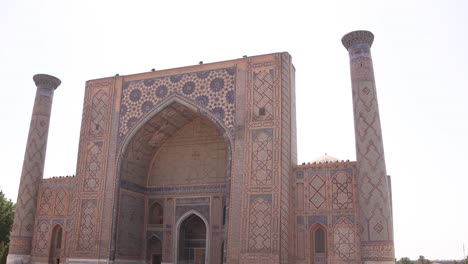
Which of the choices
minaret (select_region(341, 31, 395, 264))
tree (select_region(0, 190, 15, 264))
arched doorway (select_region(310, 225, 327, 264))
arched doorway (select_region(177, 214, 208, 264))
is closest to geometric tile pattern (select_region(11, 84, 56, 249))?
arched doorway (select_region(177, 214, 208, 264))

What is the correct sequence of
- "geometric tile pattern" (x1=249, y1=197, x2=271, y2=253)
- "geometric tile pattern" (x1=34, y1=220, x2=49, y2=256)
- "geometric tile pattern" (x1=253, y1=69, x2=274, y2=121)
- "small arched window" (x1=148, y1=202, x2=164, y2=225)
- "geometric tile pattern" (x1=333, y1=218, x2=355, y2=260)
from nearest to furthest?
"geometric tile pattern" (x1=333, y1=218, x2=355, y2=260)
"geometric tile pattern" (x1=249, y1=197, x2=271, y2=253)
"geometric tile pattern" (x1=253, y1=69, x2=274, y2=121)
"geometric tile pattern" (x1=34, y1=220, x2=49, y2=256)
"small arched window" (x1=148, y1=202, x2=164, y2=225)

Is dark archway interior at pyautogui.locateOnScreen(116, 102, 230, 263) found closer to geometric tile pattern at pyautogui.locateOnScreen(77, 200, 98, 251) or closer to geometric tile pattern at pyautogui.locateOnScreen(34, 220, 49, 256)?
geometric tile pattern at pyautogui.locateOnScreen(77, 200, 98, 251)

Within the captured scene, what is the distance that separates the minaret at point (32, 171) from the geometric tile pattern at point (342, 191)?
8.10 m

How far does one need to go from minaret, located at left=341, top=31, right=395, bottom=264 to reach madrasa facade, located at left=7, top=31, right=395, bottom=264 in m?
0.02

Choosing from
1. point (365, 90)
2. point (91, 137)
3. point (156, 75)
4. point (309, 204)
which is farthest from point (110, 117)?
point (365, 90)

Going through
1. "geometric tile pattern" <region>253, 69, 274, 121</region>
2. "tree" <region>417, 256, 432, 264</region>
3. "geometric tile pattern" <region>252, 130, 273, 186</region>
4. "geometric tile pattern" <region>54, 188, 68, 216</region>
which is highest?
"geometric tile pattern" <region>253, 69, 274, 121</region>

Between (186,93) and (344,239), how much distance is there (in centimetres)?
509

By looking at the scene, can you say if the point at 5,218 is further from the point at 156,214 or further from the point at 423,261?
the point at 423,261

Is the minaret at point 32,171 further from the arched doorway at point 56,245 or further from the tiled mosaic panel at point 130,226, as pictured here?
the tiled mosaic panel at point 130,226

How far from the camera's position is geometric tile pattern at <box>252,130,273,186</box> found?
1016 cm

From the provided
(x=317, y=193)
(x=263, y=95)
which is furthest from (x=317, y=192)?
(x=263, y=95)

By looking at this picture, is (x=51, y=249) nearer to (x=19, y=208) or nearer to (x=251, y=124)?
(x=19, y=208)

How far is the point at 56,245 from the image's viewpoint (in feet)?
41.6

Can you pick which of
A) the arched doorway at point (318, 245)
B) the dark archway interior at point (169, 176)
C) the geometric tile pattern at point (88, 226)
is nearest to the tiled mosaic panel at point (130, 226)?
the dark archway interior at point (169, 176)
